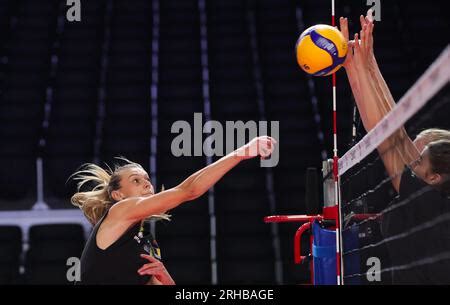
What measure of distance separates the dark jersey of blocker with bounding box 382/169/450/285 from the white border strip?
0.27 meters

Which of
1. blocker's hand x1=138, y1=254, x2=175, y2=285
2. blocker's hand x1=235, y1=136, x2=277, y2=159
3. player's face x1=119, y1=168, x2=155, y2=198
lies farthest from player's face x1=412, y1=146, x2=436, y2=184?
player's face x1=119, y1=168, x2=155, y2=198

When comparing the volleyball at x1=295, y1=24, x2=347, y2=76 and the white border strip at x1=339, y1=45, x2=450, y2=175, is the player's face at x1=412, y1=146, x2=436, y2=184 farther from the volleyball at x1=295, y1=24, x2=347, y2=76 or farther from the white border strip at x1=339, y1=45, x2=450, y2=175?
the volleyball at x1=295, y1=24, x2=347, y2=76

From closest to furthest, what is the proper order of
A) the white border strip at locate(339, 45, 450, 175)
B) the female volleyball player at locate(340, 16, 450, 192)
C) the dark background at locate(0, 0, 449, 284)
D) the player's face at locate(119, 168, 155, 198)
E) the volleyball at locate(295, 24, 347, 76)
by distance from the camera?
the white border strip at locate(339, 45, 450, 175), the female volleyball player at locate(340, 16, 450, 192), the volleyball at locate(295, 24, 347, 76), the player's face at locate(119, 168, 155, 198), the dark background at locate(0, 0, 449, 284)

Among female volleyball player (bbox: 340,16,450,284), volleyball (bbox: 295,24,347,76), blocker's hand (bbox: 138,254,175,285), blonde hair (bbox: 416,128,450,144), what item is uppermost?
volleyball (bbox: 295,24,347,76)

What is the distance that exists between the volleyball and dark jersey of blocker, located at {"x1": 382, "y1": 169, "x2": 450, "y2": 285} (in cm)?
104

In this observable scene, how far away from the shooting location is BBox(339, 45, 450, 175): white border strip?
8.55ft

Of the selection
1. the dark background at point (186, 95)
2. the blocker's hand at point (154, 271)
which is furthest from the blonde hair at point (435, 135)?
the dark background at point (186, 95)

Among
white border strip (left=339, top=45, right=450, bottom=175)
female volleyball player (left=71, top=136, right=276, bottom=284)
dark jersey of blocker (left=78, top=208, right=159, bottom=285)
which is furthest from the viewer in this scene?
dark jersey of blocker (left=78, top=208, right=159, bottom=285)

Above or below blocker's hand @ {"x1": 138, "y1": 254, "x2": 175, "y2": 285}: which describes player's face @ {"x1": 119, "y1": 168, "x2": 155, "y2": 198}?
above

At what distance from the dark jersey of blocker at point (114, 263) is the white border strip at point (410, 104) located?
4.50 feet

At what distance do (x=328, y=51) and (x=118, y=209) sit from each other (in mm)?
1614

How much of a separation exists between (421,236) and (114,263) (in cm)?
180

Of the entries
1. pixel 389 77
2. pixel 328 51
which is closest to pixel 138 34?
pixel 389 77

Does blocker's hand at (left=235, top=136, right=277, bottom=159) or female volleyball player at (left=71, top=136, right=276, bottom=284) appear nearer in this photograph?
blocker's hand at (left=235, top=136, right=277, bottom=159)
